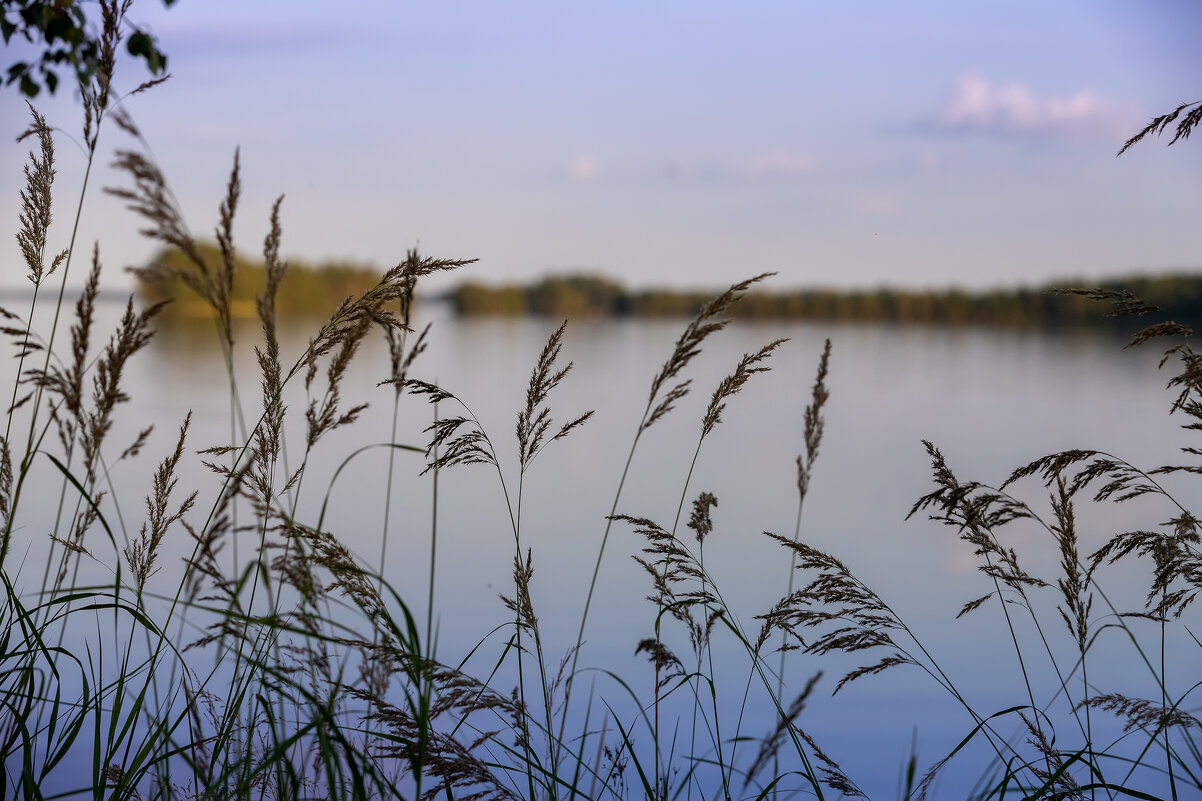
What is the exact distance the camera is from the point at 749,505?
23.3 ft

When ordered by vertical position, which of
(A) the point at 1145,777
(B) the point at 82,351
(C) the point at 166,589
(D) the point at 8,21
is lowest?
(A) the point at 1145,777

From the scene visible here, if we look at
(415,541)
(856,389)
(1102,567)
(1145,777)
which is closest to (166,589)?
(415,541)

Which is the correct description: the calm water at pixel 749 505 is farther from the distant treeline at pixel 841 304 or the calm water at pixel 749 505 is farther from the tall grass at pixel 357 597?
the distant treeline at pixel 841 304

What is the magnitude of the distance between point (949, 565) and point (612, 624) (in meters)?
2.45

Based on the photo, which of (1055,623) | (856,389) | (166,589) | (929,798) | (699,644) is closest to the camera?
(699,644)

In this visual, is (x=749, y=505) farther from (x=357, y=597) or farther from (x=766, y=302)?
(x=766, y=302)

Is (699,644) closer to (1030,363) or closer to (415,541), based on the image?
(415,541)

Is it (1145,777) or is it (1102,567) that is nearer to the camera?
(1145,777)

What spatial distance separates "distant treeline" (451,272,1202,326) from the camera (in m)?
37.1

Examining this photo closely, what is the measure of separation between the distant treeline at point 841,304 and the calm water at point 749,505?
18960 millimetres

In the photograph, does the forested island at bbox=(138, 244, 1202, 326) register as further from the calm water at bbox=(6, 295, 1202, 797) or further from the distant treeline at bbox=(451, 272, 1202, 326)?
the calm water at bbox=(6, 295, 1202, 797)

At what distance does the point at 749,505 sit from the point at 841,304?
4018 centimetres

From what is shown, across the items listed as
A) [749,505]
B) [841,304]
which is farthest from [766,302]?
[749,505]

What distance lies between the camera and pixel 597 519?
22.1 feet
